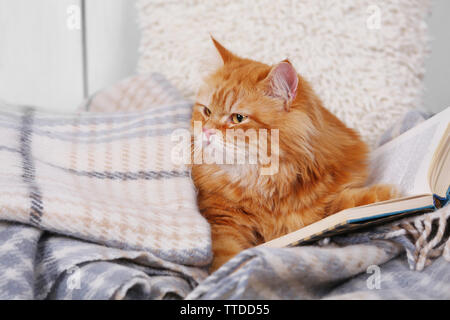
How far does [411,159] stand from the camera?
1071 millimetres

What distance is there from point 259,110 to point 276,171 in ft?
0.51

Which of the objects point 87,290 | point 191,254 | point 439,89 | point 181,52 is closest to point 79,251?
point 87,290

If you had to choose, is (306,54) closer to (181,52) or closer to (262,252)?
(181,52)

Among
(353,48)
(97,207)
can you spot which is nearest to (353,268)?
(97,207)

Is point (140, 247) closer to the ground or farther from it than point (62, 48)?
closer to the ground

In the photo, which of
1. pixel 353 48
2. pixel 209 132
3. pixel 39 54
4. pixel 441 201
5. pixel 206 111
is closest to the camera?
pixel 441 201

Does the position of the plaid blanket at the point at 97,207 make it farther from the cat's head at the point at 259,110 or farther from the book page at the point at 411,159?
the book page at the point at 411,159

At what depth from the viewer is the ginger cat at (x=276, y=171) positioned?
1.04 meters

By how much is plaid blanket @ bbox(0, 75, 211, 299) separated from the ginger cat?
106 mm

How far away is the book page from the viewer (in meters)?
0.97

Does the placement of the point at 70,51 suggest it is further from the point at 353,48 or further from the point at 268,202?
the point at 268,202

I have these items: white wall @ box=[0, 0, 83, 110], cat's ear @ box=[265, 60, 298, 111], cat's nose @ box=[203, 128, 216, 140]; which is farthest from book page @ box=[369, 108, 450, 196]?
white wall @ box=[0, 0, 83, 110]

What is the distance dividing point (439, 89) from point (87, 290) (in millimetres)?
1728
